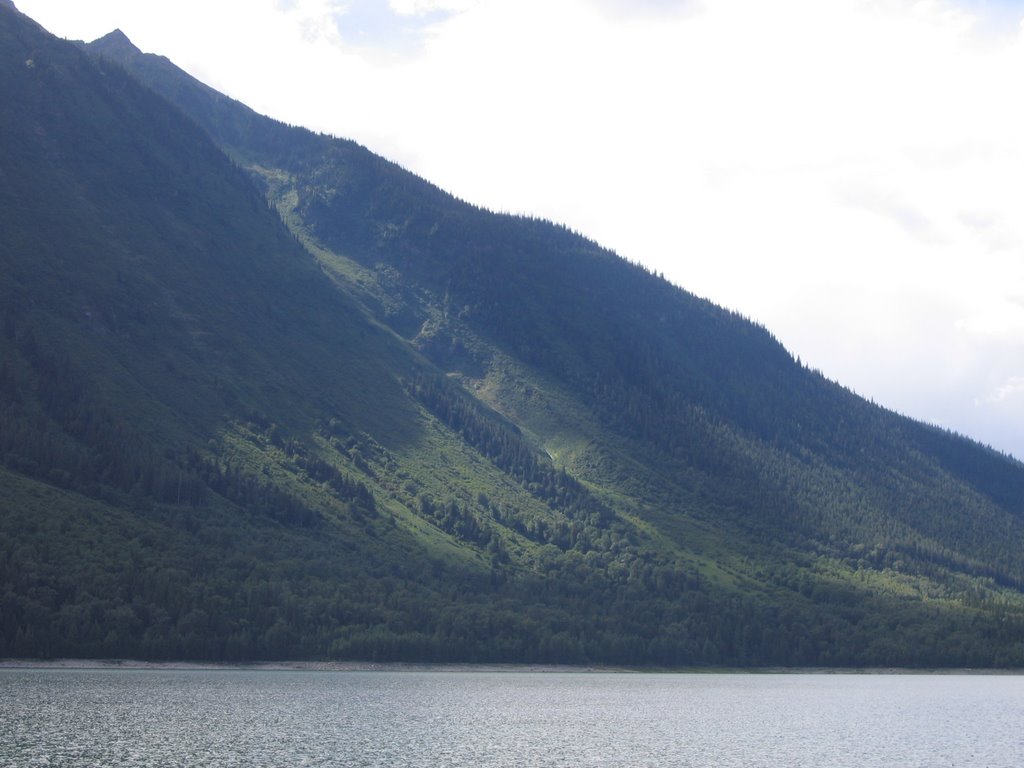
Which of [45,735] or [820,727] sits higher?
[820,727]

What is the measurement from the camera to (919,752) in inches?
6299

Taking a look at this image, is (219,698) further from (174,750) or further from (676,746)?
(676,746)

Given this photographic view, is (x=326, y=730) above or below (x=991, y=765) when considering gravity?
below

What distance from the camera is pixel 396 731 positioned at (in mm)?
164250

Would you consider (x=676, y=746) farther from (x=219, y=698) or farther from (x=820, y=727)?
(x=219, y=698)

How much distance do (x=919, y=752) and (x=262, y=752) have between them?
8587cm

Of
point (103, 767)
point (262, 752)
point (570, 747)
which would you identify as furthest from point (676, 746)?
point (103, 767)

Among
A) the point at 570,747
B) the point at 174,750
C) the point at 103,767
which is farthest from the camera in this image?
the point at 570,747

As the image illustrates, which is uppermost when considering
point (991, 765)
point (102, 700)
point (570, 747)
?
point (991, 765)

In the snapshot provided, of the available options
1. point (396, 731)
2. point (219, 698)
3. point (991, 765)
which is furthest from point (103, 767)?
point (991, 765)

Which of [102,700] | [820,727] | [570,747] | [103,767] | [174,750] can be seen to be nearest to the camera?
[103,767]

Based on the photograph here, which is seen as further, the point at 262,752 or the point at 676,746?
the point at 676,746

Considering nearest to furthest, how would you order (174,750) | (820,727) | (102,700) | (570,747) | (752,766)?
1. (174,750)
2. (752,766)
3. (570,747)
4. (102,700)
5. (820,727)

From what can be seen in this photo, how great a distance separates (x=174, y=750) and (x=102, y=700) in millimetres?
54616
